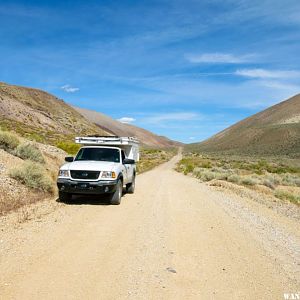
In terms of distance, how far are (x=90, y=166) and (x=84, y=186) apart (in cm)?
78

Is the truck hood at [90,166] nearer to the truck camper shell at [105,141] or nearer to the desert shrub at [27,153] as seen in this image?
the truck camper shell at [105,141]

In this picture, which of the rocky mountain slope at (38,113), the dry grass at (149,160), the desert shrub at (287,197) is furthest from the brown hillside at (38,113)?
the desert shrub at (287,197)

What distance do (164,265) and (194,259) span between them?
70 cm

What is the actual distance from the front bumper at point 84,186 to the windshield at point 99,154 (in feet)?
6.49

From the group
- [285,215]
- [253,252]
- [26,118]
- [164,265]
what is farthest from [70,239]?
[26,118]

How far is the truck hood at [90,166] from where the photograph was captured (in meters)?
12.7

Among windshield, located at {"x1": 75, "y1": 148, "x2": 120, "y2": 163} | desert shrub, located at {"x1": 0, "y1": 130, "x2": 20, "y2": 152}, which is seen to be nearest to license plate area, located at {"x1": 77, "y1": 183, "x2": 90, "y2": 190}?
windshield, located at {"x1": 75, "y1": 148, "x2": 120, "y2": 163}

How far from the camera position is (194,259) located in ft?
22.8

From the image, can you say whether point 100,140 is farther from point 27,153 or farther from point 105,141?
point 27,153

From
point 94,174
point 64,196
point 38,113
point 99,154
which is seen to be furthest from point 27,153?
point 38,113

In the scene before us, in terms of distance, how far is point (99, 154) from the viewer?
1459 centimetres

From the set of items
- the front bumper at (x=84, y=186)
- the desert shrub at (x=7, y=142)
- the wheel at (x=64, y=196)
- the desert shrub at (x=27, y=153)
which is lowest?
Result: the wheel at (x=64, y=196)

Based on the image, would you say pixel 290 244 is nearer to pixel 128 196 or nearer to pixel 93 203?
pixel 93 203

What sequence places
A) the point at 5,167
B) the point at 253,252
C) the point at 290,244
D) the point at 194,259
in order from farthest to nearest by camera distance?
the point at 5,167 → the point at 290,244 → the point at 253,252 → the point at 194,259
